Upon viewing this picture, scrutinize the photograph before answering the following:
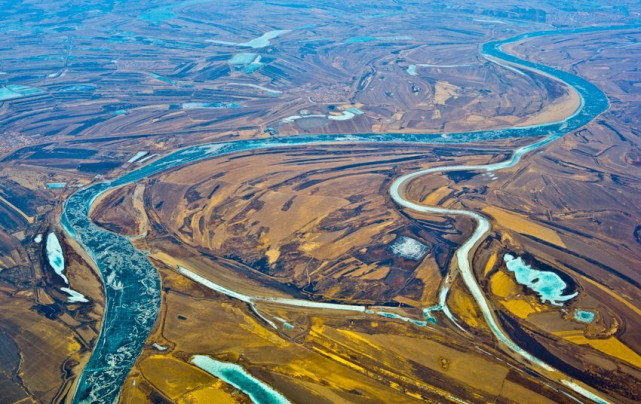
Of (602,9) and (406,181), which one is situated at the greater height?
(602,9)

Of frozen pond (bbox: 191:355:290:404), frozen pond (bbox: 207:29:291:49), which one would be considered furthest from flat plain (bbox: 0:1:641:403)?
frozen pond (bbox: 207:29:291:49)

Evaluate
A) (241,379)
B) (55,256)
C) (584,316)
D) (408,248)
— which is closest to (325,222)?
(408,248)

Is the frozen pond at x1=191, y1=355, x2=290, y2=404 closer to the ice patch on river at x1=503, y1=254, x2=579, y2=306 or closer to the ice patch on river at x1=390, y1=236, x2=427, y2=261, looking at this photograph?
the ice patch on river at x1=390, y1=236, x2=427, y2=261

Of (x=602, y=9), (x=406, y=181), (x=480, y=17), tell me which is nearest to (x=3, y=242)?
(x=406, y=181)

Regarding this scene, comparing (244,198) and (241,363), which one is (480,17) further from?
(241,363)

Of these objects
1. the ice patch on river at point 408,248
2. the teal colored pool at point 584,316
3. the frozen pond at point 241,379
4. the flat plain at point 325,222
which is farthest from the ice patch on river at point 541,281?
the frozen pond at point 241,379

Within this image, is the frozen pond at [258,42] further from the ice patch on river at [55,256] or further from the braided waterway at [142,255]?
the ice patch on river at [55,256]
